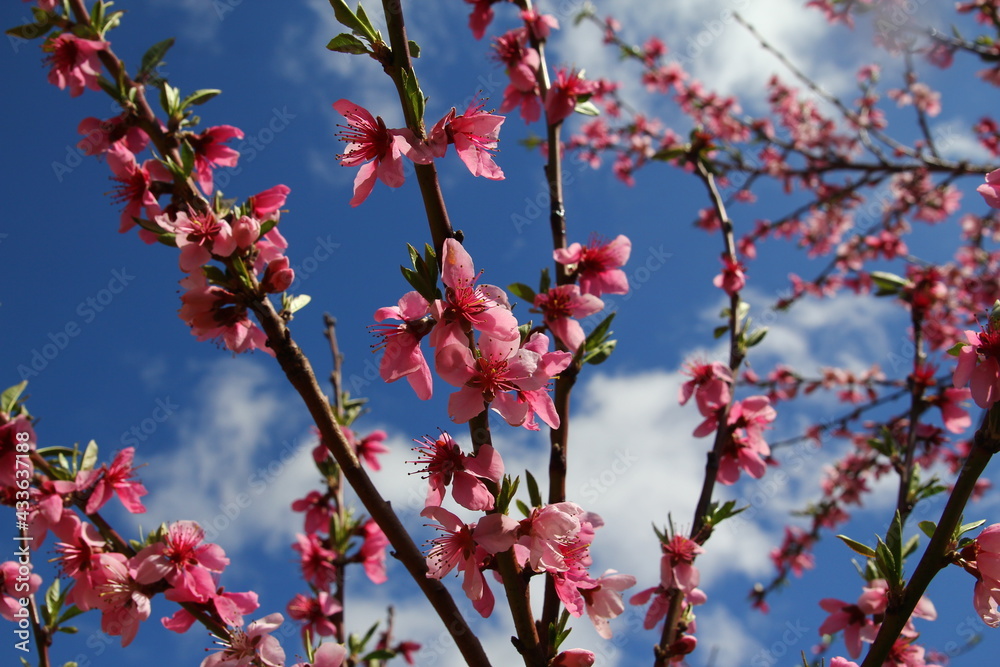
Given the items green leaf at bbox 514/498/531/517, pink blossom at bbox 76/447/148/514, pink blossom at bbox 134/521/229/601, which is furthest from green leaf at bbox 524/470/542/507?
pink blossom at bbox 76/447/148/514

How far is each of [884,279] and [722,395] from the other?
4.81 ft

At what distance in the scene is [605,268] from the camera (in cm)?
229

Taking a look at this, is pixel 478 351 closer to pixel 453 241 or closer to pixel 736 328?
pixel 453 241

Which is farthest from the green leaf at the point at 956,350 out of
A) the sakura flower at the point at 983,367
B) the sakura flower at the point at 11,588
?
the sakura flower at the point at 11,588

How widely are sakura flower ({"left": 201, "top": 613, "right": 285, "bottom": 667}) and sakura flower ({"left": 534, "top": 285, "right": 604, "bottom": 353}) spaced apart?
1.16 metres

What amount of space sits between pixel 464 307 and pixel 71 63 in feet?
6.80

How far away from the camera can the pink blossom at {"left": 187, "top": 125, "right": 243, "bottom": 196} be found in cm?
240

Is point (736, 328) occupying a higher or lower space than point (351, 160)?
higher

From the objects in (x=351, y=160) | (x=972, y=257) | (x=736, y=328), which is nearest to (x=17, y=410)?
(x=351, y=160)

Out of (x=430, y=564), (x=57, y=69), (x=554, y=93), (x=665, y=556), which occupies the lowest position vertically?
(x=430, y=564)

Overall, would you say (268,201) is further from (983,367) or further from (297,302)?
(983,367)

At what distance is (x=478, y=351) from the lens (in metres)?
1.39

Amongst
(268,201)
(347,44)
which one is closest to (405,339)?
(347,44)

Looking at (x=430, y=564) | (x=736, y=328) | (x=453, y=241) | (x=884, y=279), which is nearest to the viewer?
(x=453, y=241)
